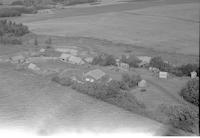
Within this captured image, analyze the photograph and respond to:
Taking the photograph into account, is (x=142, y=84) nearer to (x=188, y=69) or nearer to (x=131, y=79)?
(x=131, y=79)

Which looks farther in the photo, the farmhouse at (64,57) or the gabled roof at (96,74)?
the farmhouse at (64,57)

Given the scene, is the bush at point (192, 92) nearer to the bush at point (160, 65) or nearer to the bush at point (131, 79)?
the bush at point (131, 79)

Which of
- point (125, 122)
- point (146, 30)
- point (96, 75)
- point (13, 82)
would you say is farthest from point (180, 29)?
point (125, 122)

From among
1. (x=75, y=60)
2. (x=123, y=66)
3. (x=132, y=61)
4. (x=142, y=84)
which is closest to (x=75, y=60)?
(x=75, y=60)

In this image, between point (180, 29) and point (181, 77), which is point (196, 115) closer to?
point (181, 77)

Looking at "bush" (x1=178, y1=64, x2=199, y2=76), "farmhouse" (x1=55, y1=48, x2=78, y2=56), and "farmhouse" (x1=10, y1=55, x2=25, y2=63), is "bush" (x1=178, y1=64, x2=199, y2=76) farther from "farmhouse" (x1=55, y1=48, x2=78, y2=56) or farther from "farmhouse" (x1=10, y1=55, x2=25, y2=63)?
"farmhouse" (x1=10, y1=55, x2=25, y2=63)

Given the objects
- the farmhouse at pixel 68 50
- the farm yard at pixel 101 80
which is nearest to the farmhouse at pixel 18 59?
the farm yard at pixel 101 80
